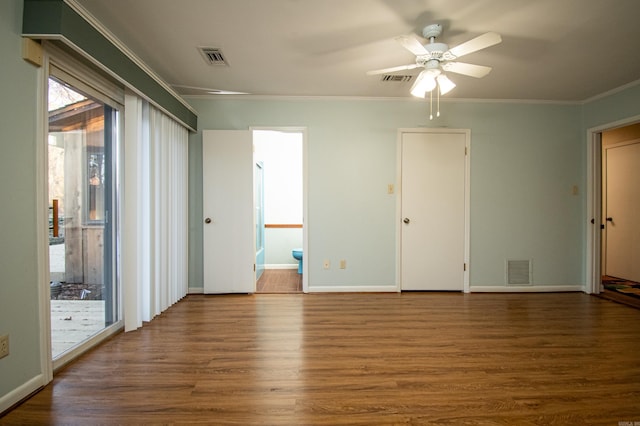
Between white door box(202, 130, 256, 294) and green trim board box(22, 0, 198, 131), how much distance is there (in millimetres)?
1090

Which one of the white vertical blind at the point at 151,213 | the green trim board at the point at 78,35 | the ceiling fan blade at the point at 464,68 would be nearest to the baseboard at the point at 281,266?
the white vertical blind at the point at 151,213

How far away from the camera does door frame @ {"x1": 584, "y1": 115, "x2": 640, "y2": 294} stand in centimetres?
386

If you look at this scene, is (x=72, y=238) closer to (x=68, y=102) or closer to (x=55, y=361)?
(x=55, y=361)

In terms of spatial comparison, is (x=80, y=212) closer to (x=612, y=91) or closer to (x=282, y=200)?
(x=282, y=200)

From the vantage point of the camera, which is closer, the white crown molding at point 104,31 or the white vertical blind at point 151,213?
the white crown molding at point 104,31

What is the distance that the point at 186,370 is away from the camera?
6.59 ft

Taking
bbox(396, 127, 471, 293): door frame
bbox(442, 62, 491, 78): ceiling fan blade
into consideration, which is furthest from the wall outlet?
bbox(396, 127, 471, 293): door frame

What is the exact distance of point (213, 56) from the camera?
2.76 meters

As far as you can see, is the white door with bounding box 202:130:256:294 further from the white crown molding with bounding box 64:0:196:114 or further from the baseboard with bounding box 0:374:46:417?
the baseboard with bounding box 0:374:46:417

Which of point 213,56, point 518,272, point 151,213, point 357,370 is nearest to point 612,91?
point 518,272

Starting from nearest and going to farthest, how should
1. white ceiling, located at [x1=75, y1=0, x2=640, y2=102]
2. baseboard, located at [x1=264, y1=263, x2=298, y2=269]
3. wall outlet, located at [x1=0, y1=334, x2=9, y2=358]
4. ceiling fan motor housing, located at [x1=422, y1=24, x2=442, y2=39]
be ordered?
wall outlet, located at [x1=0, y1=334, x2=9, y2=358]
white ceiling, located at [x1=75, y1=0, x2=640, y2=102]
ceiling fan motor housing, located at [x1=422, y1=24, x2=442, y2=39]
baseboard, located at [x1=264, y1=263, x2=298, y2=269]

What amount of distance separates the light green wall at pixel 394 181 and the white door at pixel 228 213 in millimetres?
191

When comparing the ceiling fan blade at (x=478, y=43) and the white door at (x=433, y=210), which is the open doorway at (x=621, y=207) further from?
the ceiling fan blade at (x=478, y=43)

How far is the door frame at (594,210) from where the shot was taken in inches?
152
